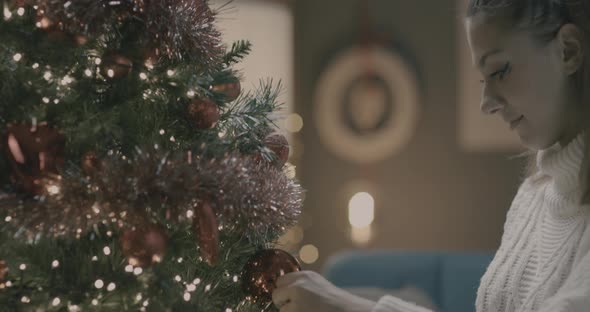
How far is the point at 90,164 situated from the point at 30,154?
6 centimetres

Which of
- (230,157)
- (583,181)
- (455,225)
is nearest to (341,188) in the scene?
(455,225)

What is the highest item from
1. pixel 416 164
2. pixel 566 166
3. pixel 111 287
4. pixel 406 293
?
pixel 566 166

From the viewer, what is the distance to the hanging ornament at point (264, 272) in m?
0.98

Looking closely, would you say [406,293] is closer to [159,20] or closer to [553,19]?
[553,19]

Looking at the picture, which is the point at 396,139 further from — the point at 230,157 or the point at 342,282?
the point at 230,157

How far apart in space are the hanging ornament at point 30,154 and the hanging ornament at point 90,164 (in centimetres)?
3

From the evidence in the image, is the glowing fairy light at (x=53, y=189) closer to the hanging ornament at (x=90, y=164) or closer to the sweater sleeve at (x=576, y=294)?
the hanging ornament at (x=90, y=164)

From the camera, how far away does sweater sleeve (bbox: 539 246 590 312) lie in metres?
0.91

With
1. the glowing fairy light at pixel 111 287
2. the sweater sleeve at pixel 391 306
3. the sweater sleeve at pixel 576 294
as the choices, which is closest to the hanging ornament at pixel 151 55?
the glowing fairy light at pixel 111 287

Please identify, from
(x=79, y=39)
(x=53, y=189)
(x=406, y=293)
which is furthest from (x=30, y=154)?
(x=406, y=293)

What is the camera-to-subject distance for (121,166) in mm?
792

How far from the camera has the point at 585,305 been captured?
2.98 ft

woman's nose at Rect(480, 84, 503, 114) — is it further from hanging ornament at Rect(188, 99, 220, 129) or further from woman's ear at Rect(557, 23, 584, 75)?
hanging ornament at Rect(188, 99, 220, 129)

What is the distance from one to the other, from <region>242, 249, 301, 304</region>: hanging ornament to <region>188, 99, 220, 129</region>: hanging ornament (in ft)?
0.63
